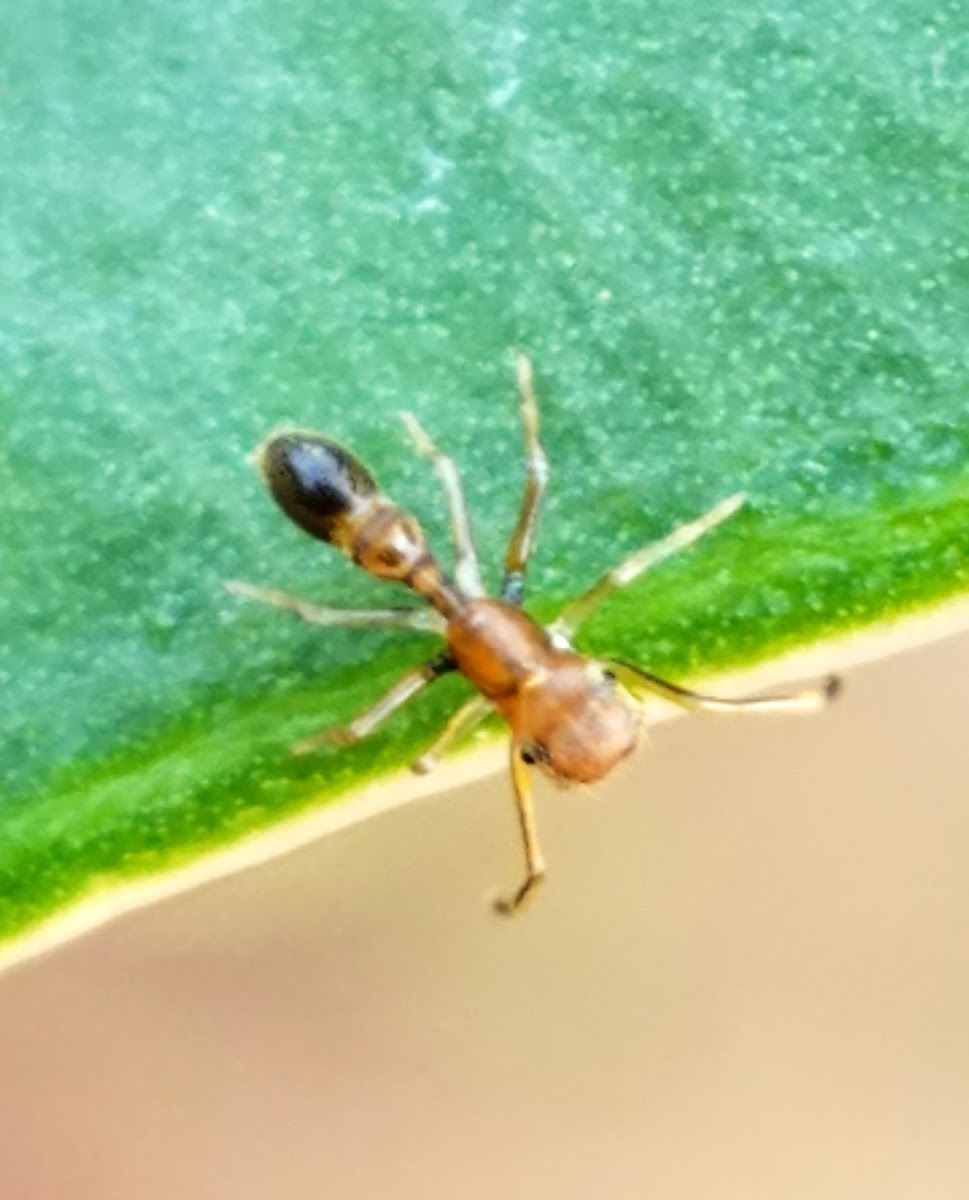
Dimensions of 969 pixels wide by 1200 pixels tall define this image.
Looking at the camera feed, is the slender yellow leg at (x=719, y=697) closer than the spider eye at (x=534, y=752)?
Yes

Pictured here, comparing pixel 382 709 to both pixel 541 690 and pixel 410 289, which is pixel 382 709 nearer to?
pixel 541 690

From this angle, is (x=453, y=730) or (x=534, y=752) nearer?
(x=453, y=730)

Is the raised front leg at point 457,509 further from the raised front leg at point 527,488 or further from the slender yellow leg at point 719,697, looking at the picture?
the slender yellow leg at point 719,697

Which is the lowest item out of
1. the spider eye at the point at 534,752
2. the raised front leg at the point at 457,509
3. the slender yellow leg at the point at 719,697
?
the spider eye at the point at 534,752

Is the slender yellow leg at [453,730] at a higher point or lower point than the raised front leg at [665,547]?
lower

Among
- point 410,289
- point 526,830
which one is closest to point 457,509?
point 410,289

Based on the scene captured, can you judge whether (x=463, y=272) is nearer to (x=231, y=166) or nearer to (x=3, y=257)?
(x=231, y=166)

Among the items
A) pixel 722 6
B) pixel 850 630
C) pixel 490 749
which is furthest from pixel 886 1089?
pixel 722 6

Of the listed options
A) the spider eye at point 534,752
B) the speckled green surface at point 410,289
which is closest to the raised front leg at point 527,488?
the speckled green surface at point 410,289
